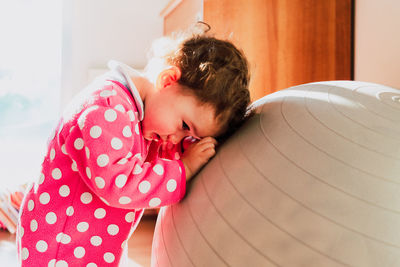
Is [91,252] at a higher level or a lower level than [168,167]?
lower

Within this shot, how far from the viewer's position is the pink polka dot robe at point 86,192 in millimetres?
617

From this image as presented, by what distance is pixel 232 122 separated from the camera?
691 millimetres

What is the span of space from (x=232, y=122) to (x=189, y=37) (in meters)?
0.20

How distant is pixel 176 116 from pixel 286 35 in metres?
0.84

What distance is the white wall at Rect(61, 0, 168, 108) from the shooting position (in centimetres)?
222

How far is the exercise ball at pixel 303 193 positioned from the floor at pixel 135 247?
87 cm

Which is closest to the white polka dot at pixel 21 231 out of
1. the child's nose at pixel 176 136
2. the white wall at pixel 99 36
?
the child's nose at pixel 176 136

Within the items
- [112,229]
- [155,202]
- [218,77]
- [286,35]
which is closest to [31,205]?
[112,229]

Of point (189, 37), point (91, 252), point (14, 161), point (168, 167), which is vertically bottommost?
point (14, 161)

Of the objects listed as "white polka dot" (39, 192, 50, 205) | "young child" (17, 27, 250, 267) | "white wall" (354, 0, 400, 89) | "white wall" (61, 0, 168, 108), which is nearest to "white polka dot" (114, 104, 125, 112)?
"young child" (17, 27, 250, 267)

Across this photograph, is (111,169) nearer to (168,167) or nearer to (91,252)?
(168,167)

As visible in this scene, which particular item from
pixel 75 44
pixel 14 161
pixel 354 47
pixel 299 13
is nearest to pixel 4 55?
pixel 75 44

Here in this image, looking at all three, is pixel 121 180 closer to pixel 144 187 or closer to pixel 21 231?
pixel 144 187

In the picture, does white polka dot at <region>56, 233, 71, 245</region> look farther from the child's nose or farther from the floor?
the floor
